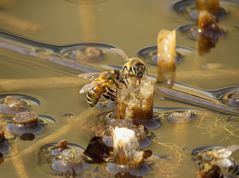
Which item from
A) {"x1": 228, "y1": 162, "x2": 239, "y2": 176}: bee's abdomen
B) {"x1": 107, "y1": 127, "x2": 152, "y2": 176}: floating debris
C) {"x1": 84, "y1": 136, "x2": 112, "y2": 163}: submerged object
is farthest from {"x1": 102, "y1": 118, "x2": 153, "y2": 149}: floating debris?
{"x1": 228, "y1": 162, "x2": 239, "y2": 176}: bee's abdomen

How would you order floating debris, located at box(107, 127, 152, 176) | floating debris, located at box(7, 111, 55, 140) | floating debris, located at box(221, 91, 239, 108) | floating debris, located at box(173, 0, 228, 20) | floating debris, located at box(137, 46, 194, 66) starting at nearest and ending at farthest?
floating debris, located at box(107, 127, 152, 176) < floating debris, located at box(7, 111, 55, 140) < floating debris, located at box(221, 91, 239, 108) < floating debris, located at box(137, 46, 194, 66) < floating debris, located at box(173, 0, 228, 20)

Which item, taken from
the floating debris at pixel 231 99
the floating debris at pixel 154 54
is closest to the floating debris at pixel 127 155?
the floating debris at pixel 231 99

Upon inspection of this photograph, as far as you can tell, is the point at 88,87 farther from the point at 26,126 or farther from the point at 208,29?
the point at 208,29

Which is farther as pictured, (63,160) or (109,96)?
(109,96)

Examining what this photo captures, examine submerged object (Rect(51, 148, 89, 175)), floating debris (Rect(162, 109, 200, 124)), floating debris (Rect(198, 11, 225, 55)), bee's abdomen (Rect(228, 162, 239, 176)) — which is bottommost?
bee's abdomen (Rect(228, 162, 239, 176))

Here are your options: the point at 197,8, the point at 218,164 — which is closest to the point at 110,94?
the point at 218,164

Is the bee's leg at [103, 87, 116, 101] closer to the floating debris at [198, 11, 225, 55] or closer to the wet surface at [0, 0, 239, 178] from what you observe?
the wet surface at [0, 0, 239, 178]

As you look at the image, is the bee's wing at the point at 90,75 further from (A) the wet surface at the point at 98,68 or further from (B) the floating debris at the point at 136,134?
(B) the floating debris at the point at 136,134
